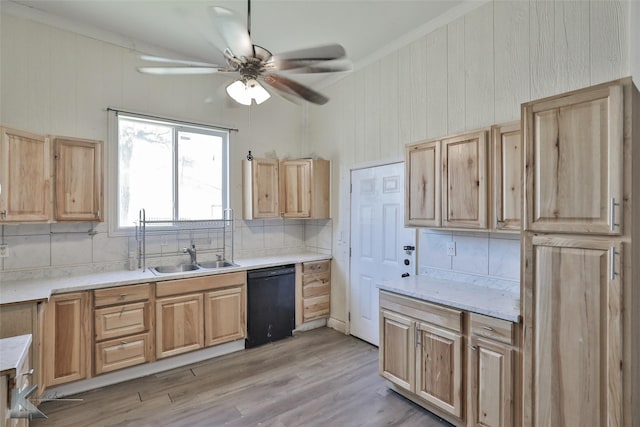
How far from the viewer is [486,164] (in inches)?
92.4

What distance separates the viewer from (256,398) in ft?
8.70

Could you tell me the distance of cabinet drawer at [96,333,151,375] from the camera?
2.75m

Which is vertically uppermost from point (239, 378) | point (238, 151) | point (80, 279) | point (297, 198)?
point (238, 151)

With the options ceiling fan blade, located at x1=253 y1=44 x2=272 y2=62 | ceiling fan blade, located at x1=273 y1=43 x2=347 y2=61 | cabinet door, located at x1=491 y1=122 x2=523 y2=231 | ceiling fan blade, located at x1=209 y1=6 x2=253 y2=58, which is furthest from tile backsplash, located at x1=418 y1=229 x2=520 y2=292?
ceiling fan blade, located at x1=209 y1=6 x2=253 y2=58

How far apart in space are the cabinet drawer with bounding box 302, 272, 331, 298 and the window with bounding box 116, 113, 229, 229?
139 centimetres

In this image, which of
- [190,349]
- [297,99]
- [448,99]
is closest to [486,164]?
[448,99]

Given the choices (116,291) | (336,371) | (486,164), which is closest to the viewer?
(486,164)

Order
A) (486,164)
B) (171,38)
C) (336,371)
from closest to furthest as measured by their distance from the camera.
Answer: (486,164) < (336,371) < (171,38)

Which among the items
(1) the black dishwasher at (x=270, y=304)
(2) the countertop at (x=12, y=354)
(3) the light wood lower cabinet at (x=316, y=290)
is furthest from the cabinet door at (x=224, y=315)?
(2) the countertop at (x=12, y=354)

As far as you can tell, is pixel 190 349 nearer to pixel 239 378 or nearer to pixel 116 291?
pixel 239 378

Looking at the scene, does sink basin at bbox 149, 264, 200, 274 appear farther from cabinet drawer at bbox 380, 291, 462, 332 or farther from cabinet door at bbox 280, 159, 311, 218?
cabinet drawer at bbox 380, 291, 462, 332

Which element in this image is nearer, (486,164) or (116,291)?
(486,164)

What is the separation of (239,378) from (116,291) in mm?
1339

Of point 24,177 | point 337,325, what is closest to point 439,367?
point 337,325
